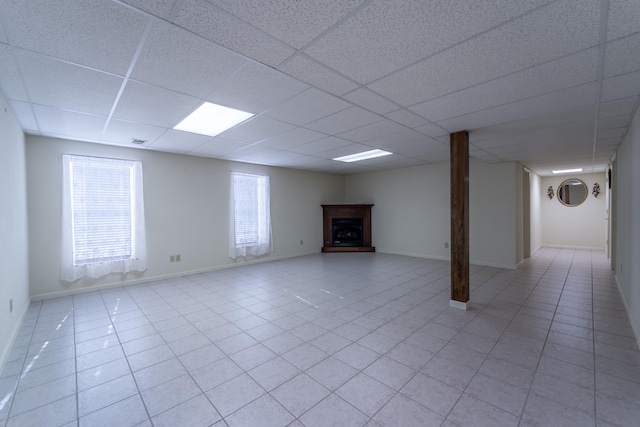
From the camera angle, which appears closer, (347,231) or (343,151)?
(343,151)

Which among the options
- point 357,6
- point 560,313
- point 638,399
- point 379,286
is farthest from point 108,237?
point 560,313

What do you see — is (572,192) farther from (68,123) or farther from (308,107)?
(68,123)

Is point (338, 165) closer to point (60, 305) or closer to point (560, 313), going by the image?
point (560, 313)

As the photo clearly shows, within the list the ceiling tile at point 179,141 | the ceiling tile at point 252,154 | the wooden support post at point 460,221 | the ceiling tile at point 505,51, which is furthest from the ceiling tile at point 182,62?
the wooden support post at point 460,221

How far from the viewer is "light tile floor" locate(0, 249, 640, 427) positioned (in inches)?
67.4

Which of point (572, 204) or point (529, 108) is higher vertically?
point (529, 108)

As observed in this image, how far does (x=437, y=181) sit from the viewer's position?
21.8ft

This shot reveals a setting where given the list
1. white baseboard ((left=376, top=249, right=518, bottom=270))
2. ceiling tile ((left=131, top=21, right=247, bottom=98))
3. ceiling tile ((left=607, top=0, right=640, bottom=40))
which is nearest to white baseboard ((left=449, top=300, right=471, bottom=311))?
ceiling tile ((left=607, top=0, right=640, bottom=40))

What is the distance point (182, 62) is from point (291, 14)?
38.0 inches

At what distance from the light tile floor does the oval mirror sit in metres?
5.56

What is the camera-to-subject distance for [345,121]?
322 cm

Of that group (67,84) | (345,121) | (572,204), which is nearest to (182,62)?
(67,84)

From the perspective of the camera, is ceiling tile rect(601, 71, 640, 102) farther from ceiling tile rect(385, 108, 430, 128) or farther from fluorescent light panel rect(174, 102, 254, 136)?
fluorescent light panel rect(174, 102, 254, 136)

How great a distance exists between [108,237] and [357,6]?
490 centimetres
